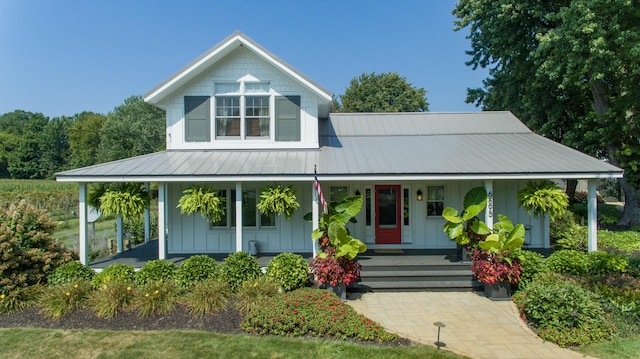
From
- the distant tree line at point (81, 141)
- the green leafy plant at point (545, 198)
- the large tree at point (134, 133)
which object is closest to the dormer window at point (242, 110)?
the green leafy plant at point (545, 198)

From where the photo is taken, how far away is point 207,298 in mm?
7199

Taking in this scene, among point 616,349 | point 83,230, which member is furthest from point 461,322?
point 83,230

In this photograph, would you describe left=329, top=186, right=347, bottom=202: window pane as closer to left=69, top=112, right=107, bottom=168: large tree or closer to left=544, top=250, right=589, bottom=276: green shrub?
left=544, top=250, right=589, bottom=276: green shrub

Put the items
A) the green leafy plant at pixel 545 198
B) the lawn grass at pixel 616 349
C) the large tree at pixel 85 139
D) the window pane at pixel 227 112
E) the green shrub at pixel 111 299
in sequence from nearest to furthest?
the lawn grass at pixel 616 349
the green shrub at pixel 111 299
the green leafy plant at pixel 545 198
the window pane at pixel 227 112
the large tree at pixel 85 139

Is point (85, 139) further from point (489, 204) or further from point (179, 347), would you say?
point (489, 204)

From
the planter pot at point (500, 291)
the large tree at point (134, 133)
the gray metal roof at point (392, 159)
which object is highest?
the large tree at point (134, 133)

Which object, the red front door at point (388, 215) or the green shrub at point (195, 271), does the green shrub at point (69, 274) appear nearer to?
the green shrub at point (195, 271)

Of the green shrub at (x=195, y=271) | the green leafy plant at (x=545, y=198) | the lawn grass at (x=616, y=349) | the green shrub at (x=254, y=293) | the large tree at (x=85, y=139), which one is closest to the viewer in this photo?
the lawn grass at (x=616, y=349)

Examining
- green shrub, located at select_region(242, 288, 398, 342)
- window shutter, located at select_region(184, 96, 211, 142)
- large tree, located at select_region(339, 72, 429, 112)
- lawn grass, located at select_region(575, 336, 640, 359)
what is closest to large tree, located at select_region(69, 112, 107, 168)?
large tree, located at select_region(339, 72, 429, 112)

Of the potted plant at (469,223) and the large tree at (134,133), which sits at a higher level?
the large tree at (134,133)

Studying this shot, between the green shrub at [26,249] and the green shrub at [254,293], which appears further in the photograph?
the green shrub at [26,249]

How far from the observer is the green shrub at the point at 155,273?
8.28 m

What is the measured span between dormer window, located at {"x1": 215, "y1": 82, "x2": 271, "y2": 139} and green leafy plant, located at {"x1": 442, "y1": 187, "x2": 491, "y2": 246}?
6.04m

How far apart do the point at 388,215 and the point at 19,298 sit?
31.1 feet
